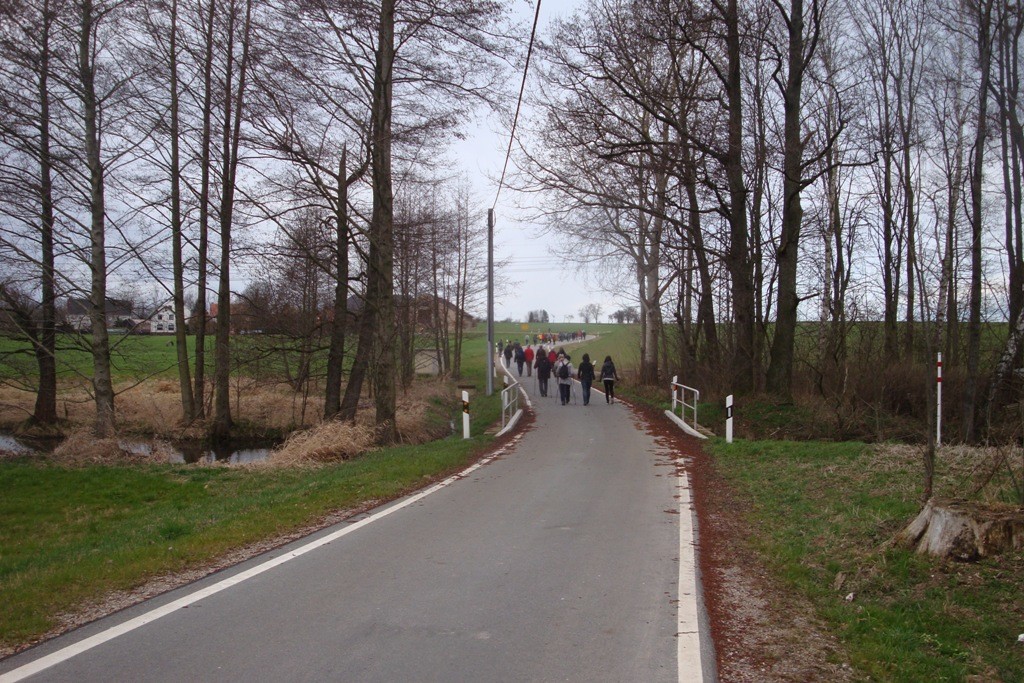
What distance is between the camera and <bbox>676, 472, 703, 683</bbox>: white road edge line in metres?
4.46

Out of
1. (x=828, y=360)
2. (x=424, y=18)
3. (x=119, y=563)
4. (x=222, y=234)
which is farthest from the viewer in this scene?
(x=828, y=360)

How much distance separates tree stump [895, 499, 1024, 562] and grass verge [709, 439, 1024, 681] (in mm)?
101

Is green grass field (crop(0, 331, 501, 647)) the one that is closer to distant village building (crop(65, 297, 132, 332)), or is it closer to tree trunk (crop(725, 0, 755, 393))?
distant village building (crop(65, 297, 132, 332))

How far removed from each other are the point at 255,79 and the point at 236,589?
577 inches

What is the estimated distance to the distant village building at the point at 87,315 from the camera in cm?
1955

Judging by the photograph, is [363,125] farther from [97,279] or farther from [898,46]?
[898,46]

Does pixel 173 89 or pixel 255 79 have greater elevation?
pixel 173 89

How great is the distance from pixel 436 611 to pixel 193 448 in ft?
67.8

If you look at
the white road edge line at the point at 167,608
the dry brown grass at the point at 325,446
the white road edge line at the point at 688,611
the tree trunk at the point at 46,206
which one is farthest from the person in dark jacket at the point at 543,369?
the white road edge line at the point at 688,611

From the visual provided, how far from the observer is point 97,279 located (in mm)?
18422

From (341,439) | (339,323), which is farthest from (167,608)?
(339,323)

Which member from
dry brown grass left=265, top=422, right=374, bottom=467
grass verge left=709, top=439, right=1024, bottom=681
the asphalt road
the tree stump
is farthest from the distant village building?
the tree stump

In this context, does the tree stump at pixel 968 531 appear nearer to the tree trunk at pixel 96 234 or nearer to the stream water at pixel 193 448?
the stream water at pixel 193 448

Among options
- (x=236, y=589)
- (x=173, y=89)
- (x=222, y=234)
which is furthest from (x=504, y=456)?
(x=173, y=89)
